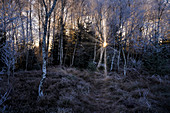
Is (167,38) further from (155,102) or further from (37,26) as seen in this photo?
(37,26)

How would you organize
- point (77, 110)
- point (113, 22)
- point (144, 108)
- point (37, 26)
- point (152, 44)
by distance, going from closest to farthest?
1. point (152, 44)
2. point (144, 108)
3. point (77, 110)
4. point (113, 22)
5. point (37, 26)

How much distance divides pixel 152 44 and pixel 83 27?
17.7m

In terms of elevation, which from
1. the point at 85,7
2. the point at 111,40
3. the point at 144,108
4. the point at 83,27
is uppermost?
the point at 85,7

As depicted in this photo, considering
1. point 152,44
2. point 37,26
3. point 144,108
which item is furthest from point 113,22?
point 37,26

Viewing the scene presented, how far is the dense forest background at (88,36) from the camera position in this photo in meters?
5.23

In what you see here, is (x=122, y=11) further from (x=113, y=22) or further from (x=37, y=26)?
(x=37, y=26)

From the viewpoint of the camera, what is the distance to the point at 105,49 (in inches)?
660

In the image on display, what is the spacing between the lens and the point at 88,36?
20.2 m

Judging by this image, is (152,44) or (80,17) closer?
(152,44)

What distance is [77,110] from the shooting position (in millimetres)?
4008

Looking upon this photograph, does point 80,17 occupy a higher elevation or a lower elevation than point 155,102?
higher

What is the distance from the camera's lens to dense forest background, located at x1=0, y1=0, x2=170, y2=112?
5227 mm

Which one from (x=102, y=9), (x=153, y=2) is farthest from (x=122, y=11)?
(x=102, y=9)

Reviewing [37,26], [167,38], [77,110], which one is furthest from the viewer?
[37,26]
